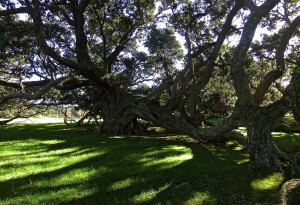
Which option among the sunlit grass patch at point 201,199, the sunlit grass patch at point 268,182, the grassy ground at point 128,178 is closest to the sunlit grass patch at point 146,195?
the grassy ground at point 128,178

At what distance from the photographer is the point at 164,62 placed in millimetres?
32125

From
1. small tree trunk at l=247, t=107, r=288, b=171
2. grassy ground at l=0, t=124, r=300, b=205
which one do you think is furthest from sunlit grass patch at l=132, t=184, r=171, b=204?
small tree trunk at l=247, t=107, r=288, b=171

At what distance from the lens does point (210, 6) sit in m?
21.4

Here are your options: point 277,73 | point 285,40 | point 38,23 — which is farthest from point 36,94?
point 285,40

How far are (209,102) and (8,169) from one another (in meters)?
24.3

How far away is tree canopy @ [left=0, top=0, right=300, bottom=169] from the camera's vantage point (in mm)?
12219

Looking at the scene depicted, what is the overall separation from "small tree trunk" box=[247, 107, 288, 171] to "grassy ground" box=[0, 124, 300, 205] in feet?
1.80

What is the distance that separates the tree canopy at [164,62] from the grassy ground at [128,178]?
1.99 meters

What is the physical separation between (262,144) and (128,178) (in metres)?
5.43

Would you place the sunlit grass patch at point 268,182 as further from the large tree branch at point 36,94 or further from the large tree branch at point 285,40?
the large tree branch at point 36,94

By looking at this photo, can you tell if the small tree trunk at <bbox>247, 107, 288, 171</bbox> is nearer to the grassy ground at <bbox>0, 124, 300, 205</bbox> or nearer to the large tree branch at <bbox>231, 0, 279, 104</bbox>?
the grassy ground at <bbox>0, 124, 300, 205</bbox>

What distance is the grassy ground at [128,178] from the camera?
6773mm

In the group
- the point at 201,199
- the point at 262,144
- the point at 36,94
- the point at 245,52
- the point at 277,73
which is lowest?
the point at 201,199

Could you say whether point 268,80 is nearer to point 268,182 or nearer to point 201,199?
point 268,182
